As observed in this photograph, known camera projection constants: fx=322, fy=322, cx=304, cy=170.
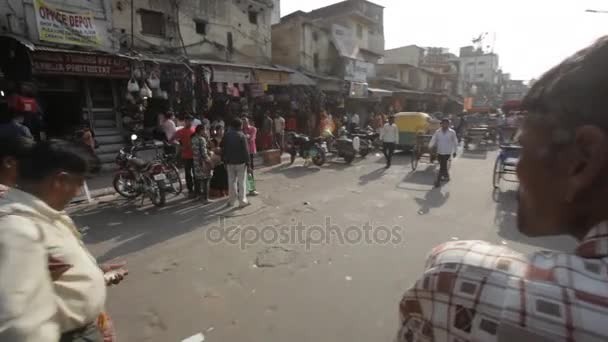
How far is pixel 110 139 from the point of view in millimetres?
10008

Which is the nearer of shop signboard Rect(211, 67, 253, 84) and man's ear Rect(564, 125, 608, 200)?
man's ear Rect(564, 125, 608, 200)

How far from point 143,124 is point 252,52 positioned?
6788 mm

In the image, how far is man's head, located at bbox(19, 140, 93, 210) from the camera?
4.67 ft

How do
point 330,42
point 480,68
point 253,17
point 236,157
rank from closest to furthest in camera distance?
point 236,157
point 253,17
point 330,42
point 480,68

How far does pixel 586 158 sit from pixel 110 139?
11.5 m

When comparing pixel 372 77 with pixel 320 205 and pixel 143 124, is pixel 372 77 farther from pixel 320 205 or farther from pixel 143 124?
pixel 320 205

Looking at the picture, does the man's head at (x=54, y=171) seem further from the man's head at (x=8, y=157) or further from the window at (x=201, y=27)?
the window at (x=201, y=27)

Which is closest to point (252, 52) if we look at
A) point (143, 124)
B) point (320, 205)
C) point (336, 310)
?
point (143, 124)

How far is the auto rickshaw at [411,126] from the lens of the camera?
12445mm

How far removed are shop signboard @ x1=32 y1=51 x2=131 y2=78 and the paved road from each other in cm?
408

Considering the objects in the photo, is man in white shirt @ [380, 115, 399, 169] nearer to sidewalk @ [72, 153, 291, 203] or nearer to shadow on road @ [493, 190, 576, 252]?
shadow on road @ [493, 190, 576, 252]

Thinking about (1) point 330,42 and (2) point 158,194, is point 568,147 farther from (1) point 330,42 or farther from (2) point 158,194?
(1) point 330,42

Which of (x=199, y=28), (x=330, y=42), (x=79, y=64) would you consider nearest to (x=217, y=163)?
(x=79, y=64)

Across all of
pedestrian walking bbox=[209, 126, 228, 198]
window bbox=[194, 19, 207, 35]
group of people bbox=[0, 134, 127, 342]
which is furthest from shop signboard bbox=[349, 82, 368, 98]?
group of people bbox=[0, 134, 127, 342]
